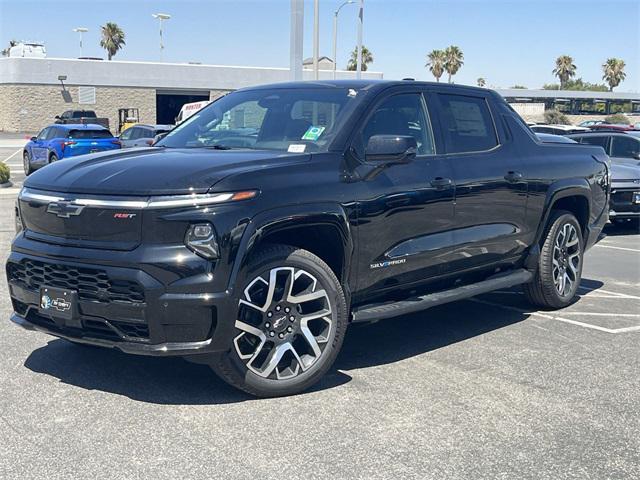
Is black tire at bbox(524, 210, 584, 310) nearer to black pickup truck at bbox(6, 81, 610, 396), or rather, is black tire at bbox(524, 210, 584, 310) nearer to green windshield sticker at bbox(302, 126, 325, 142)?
black pickup truck at bbox(6, 81, 610, 396)

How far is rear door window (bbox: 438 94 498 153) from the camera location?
595 centimetres

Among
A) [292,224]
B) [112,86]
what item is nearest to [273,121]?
[292,224]

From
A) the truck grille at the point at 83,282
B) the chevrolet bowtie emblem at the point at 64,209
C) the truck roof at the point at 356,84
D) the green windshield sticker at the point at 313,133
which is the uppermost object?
the truck roof at the point at 356,84

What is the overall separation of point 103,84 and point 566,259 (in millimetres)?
52822

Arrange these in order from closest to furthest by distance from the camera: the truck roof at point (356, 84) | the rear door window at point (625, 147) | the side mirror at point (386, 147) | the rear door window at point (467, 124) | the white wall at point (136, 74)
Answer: the side mirror at point (386, 147)
the truck roof at point (356, 84)
the rear door window at point (467, 124)
the rear door window at point (625, 147)
the white wall at point (136, 74)

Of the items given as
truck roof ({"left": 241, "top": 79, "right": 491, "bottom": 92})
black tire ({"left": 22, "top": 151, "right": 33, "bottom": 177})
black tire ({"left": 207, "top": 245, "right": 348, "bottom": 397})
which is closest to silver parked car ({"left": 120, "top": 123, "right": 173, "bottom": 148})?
black tire ({"left": 22, "top": 151, "right": 33, "bottom": 177})

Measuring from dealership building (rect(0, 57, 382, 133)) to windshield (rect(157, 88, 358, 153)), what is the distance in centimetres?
4669

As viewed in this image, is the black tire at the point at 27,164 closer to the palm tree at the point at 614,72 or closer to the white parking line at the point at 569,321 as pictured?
the white parking line at the point at 569,321

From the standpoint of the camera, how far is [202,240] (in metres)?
4.20

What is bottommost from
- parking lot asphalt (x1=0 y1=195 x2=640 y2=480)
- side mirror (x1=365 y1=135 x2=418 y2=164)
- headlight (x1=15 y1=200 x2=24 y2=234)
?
parking lot asphalt (x1=0 y1=195 x2=640 y2=480)

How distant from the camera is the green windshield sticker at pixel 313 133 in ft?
17.0

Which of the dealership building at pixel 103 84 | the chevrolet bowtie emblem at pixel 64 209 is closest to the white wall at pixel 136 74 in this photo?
the dealership building at pixel 103 84

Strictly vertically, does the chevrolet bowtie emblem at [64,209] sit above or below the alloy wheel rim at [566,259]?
above

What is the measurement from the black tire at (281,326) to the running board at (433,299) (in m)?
0.27
